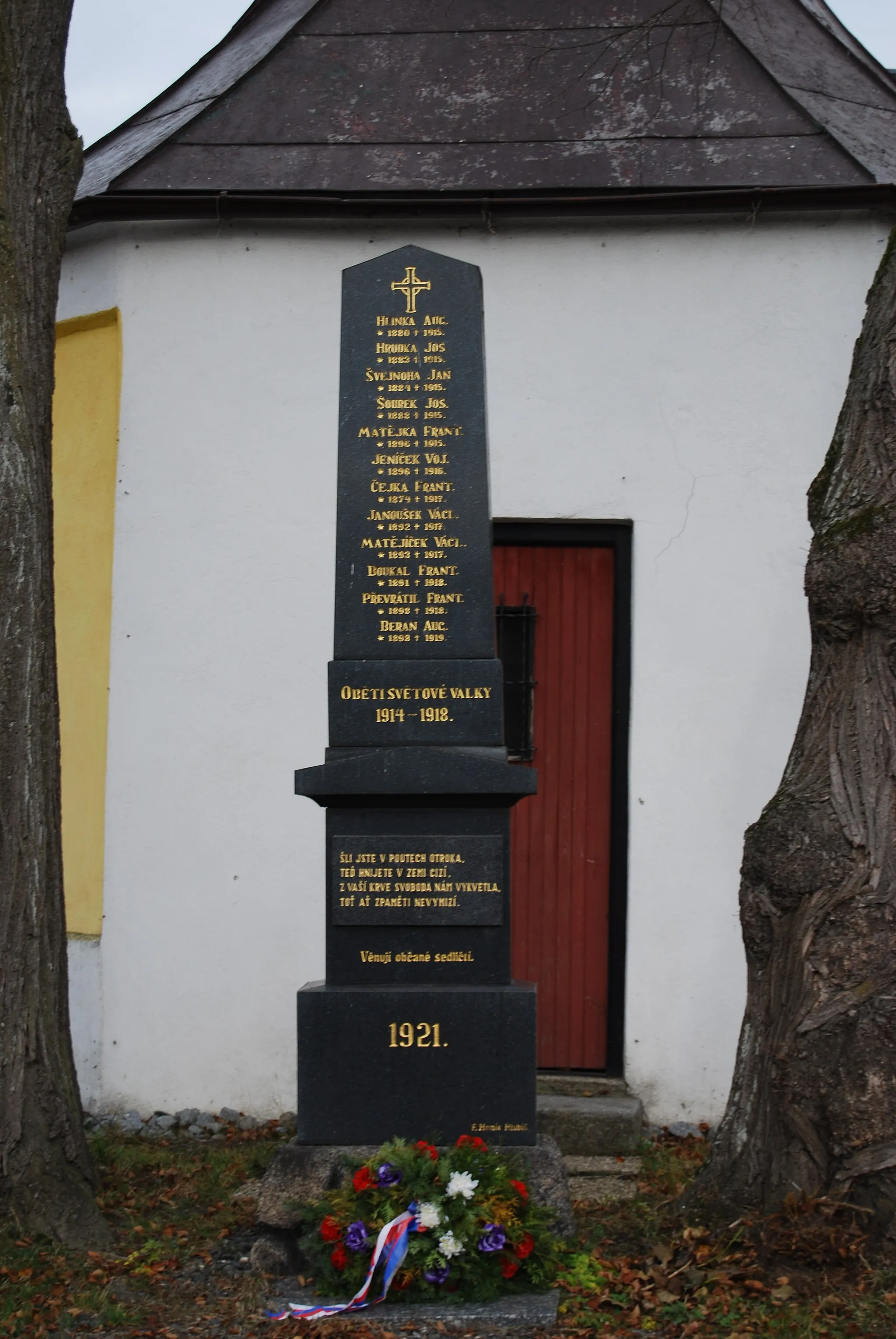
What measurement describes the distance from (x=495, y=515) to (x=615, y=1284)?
3.98 metres

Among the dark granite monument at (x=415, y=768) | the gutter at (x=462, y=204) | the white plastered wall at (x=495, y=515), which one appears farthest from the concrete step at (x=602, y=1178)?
the gutter at (x=462, y=204)

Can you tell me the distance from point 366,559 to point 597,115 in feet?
12.2

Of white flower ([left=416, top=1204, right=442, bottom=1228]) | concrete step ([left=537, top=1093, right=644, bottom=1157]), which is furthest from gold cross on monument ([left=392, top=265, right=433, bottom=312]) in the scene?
concrete step ([left=537, top=1093, right=644, bottom=1157])

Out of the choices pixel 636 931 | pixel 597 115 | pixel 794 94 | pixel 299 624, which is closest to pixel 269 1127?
pixel 636 931

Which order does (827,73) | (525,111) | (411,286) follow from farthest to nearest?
(827,73) < (525,111) < (411,286)

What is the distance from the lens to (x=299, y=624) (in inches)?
295

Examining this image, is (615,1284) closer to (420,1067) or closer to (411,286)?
(420,1067)

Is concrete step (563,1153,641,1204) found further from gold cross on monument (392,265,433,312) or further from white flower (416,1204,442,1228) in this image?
gold cross on monument (392,265,433,312)

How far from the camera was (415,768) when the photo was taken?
5.19 m

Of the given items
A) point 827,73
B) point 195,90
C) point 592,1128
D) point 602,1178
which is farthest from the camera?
point 195,90

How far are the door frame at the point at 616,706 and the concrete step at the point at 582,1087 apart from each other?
9 cm

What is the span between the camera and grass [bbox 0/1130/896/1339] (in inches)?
170

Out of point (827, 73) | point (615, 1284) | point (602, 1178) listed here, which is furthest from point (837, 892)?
point (827, 73)

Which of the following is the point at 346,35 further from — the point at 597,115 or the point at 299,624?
the point at 299,624
